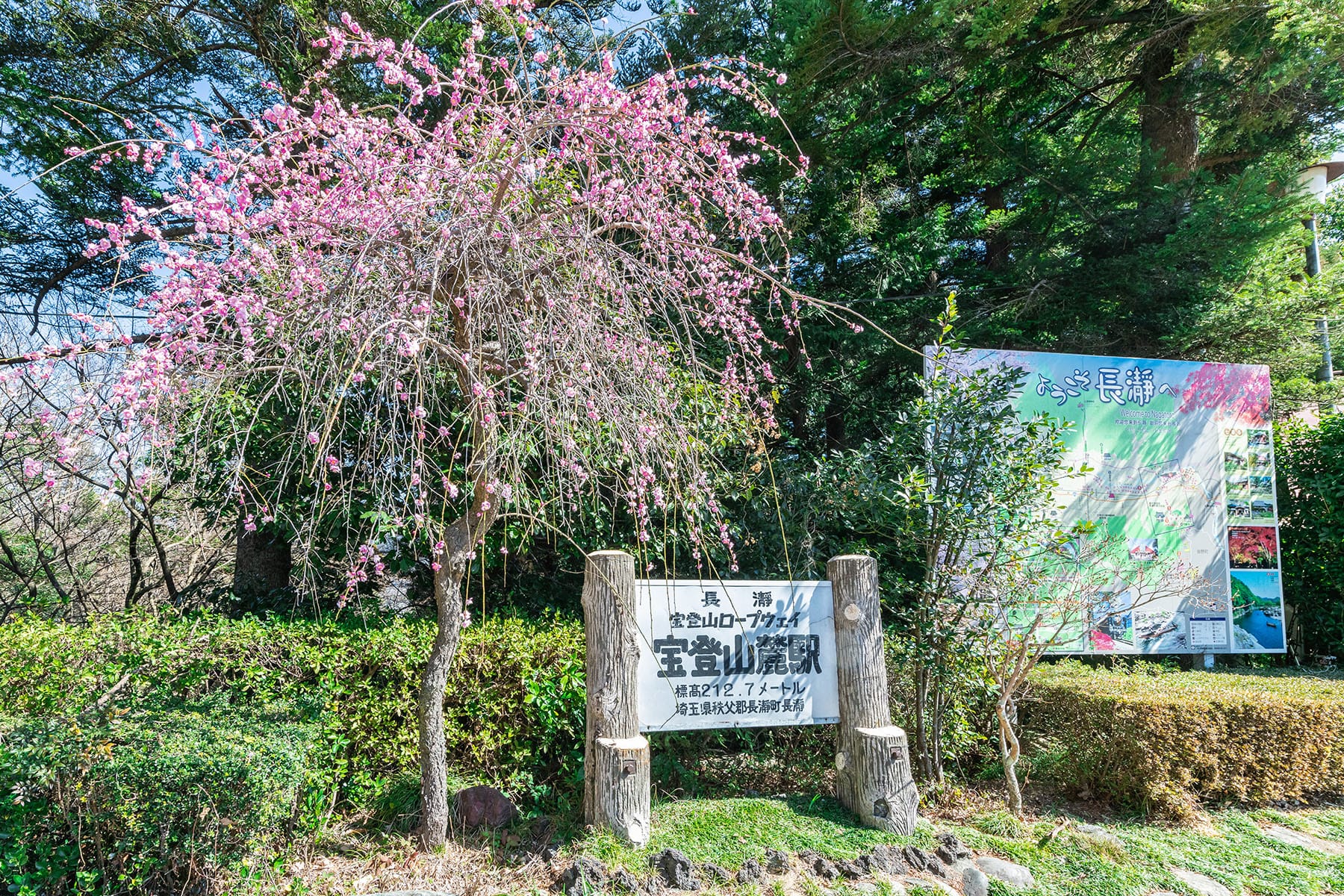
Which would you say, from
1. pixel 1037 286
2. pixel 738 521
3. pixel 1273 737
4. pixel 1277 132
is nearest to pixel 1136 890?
pixel 1273 737

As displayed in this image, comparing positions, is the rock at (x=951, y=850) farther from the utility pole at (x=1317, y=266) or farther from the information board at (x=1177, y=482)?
the utility pole at (x=1317, y=266)

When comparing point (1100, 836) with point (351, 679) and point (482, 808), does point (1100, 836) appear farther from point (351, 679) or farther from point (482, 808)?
point (351, 679)

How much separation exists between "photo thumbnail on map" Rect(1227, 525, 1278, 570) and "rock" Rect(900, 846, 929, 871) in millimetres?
4234

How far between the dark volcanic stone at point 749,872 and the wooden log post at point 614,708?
0.42 meters

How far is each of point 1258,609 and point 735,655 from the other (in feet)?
15.6

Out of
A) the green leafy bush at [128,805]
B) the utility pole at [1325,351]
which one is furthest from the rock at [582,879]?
the utility pole at [1325,351]

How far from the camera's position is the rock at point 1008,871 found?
305 cm

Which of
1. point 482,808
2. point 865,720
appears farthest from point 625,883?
point 865,720

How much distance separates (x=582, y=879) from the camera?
2771mm

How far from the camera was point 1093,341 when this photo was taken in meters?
6.69

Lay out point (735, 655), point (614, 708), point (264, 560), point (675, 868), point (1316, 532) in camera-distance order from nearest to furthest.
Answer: point (675, 868) → point (614, 708) → point (735, 655) → point (264, 560) → point (1316, 532)

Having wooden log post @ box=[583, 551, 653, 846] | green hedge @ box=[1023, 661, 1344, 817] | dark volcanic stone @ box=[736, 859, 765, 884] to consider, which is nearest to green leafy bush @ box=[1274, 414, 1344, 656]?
green hedge @ box=[1023, 661, 1344, 817]

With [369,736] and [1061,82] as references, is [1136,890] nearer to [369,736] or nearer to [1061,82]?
[369,736]

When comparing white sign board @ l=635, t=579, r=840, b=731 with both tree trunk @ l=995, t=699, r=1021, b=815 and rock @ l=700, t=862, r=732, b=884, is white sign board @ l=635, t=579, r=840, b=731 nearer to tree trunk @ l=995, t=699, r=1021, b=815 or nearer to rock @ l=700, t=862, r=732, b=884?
rock @ l=700, t=862, r=732, b=884
